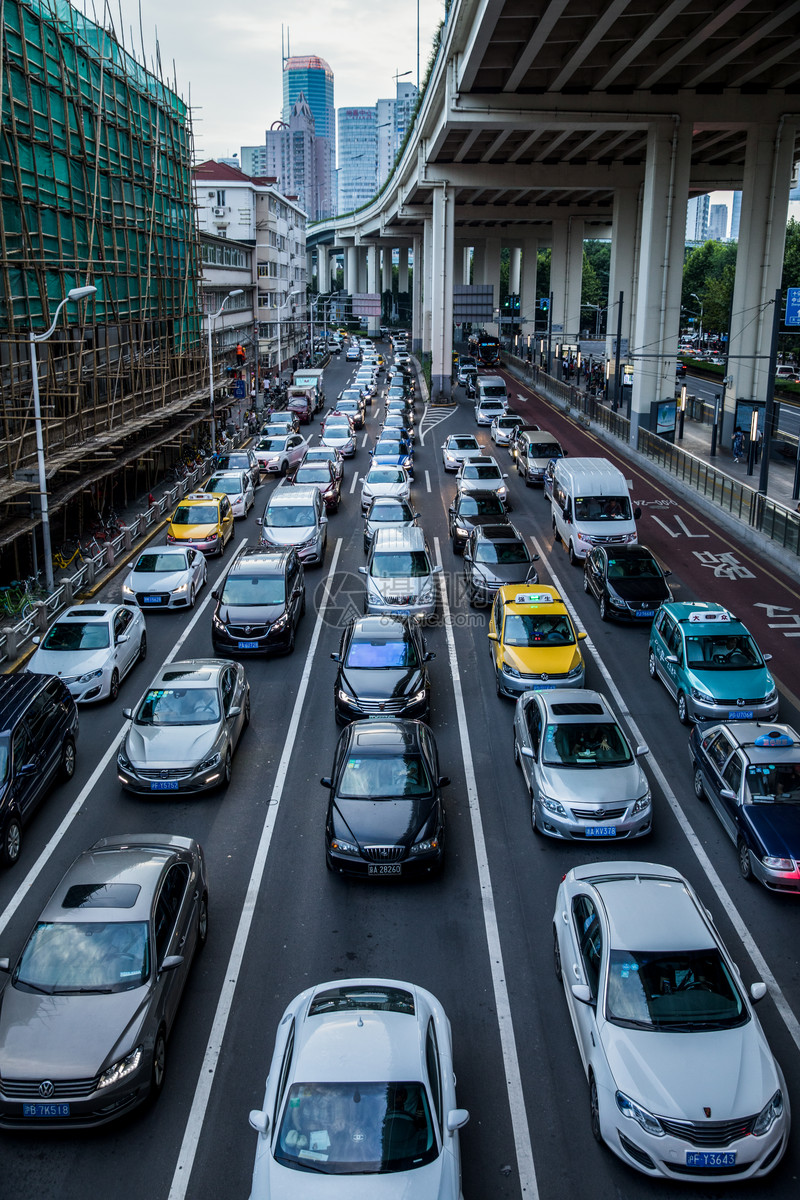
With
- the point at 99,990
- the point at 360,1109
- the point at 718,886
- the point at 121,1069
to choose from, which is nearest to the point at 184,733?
the point at 99,990

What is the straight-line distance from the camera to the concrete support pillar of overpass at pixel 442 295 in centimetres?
6344

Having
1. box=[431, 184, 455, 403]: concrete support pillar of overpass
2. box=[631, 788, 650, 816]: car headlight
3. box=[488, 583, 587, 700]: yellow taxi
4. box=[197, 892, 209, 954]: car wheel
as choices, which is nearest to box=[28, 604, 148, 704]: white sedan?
box=[488, 583, 587, 700]: yellow taxi

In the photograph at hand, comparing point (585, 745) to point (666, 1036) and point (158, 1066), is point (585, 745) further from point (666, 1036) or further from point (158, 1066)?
point (158, 1066)

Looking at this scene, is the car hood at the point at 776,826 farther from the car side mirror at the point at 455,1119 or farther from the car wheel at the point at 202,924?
the car wheel at the point at 202,924

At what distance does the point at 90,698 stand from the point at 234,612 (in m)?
3.62

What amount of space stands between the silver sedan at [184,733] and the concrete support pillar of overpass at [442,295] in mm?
49187

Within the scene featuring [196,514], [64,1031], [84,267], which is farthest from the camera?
[84,267]

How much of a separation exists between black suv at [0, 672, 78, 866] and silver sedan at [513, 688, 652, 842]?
705 centimetres

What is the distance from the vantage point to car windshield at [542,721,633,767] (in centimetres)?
1377

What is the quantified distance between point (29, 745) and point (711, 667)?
36.9 ft

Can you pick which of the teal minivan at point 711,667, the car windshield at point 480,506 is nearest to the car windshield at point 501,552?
the car windshield at point 480,506

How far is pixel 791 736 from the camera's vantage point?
1395cm

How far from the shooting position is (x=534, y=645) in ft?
60.5

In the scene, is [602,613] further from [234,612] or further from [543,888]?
[543,888]
